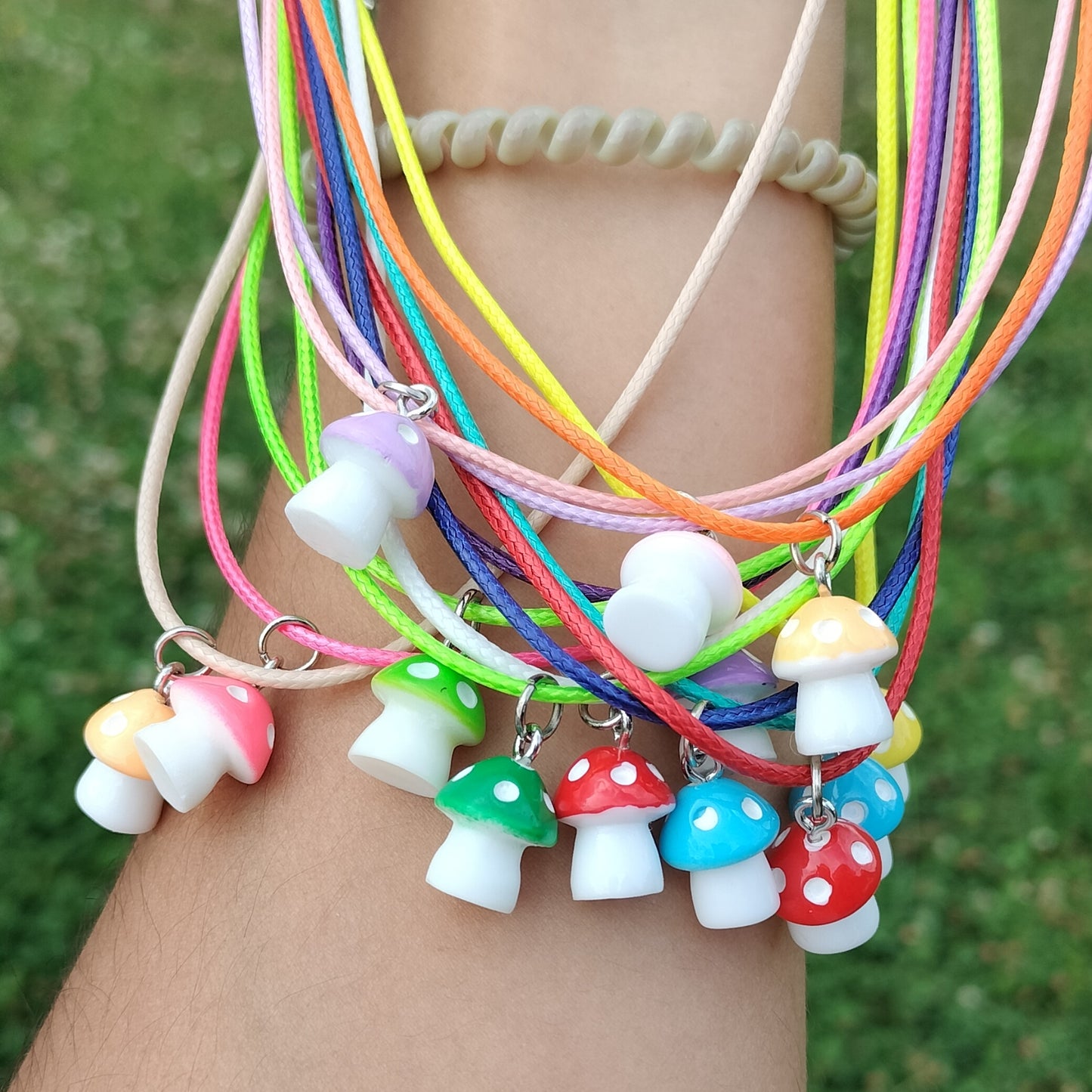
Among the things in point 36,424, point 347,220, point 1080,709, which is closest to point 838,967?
point 1080,709

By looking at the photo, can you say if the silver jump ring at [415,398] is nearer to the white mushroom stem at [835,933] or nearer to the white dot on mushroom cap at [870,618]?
the white dot on mushroom cap at [870,618]

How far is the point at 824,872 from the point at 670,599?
0.83ft

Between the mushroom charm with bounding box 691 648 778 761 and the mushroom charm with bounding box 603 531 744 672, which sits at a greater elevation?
the mushroom charm with bounding box 603 531 744 672

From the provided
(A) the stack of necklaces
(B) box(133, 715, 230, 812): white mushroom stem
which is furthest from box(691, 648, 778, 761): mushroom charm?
(B) box(133, 715, 230, 812): white mushroom stem

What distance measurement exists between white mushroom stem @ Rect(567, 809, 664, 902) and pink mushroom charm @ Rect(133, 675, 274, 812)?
10.1 inches

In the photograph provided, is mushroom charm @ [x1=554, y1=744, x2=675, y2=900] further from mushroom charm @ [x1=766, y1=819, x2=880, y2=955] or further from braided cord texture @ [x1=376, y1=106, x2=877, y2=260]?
braided cord texture @ [x1=376, y1=106, x2=877, y2=260]

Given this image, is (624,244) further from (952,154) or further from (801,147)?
(952,154)

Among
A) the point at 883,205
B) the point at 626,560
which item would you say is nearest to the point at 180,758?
the point at 626,560

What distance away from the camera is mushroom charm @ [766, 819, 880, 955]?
0.78 meters

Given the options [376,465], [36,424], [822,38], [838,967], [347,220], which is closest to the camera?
[376,465]

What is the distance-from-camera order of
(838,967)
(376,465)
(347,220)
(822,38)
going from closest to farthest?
(376,465)
(347,220)
(822,38)
(838,967)

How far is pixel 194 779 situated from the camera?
80 cm

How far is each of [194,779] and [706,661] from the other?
385 mm

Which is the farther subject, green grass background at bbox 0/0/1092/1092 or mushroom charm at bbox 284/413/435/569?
green grass background at bbox 0/0/1092/1092
